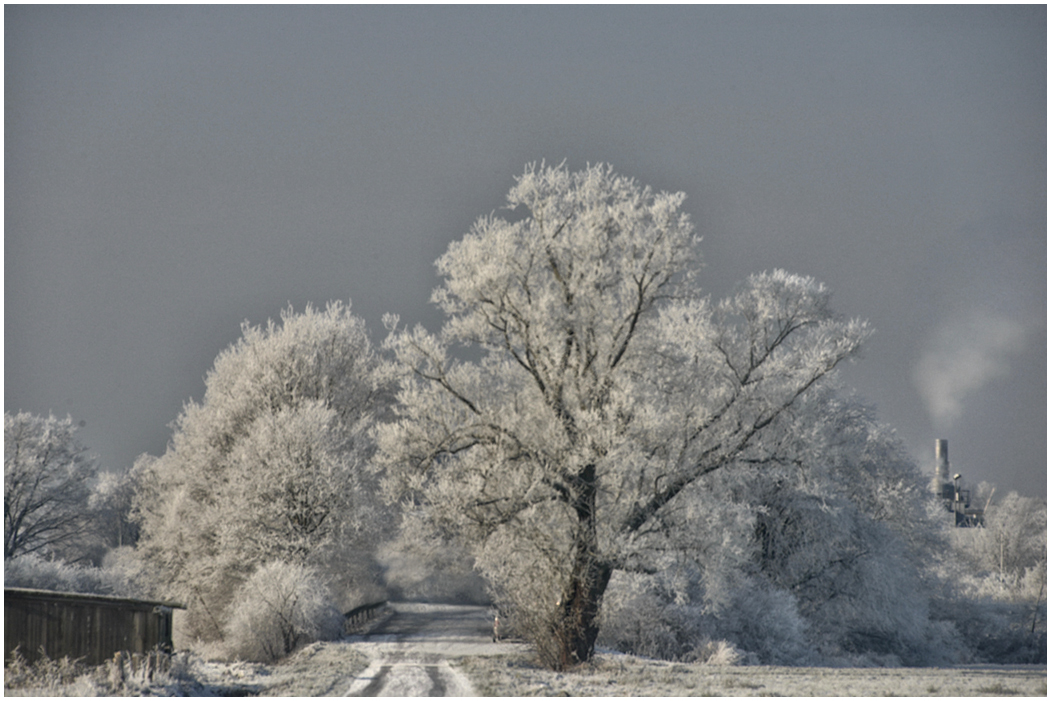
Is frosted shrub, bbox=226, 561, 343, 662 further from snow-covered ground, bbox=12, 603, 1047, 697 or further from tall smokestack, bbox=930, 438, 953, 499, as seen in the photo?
tall smokestack, bbox=930, 438, 953, 499

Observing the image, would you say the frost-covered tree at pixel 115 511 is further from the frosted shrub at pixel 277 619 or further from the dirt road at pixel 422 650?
the frosted shrub at pixel 277 619

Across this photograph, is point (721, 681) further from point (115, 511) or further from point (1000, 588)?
point (115, 511)

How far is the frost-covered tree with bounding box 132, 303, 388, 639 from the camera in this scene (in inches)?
1240

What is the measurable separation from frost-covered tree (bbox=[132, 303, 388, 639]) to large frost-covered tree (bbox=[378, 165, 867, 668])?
40.7ft

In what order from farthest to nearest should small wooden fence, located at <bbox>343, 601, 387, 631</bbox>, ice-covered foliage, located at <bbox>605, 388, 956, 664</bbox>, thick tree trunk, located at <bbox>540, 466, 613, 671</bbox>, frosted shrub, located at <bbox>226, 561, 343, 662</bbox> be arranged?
small wooden fence, located at <bbox>343, 601, 387, 631</bbox>
frosted shrub, located at <bbox>226, 561, 343, 662</bbox>
ice-covered foliage, located at <bbox>605, 388, 956, 664</bbox>
thick tree trunk, located at <bbox>540, 466, 613, 671</bbox>

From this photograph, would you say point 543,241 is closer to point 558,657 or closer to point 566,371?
point 566,371

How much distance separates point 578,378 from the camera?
19.7 metres

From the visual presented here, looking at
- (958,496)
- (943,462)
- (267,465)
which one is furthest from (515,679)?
(943,462)

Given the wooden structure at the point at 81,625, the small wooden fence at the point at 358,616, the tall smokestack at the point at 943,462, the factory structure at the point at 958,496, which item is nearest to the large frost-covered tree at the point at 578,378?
the wooden structure at the point at 81,625

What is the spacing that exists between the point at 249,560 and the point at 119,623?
13411 millimetres

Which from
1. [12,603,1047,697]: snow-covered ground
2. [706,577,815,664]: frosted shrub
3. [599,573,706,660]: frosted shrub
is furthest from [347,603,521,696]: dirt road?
[706,577,815,664]: frosted shrub

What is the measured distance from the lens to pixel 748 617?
2611 cm

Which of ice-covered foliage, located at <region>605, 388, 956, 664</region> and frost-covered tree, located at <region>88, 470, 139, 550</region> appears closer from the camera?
ice-covered foliage, located at <region>605, 388, 956, 664</region>

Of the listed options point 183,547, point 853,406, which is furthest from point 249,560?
point 853,406
